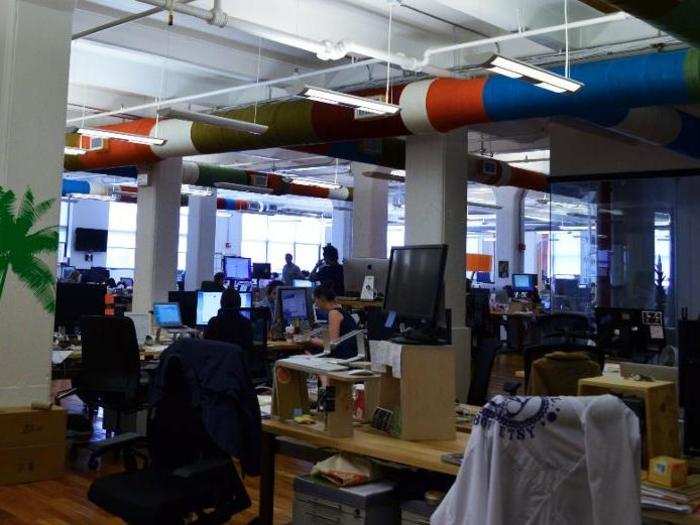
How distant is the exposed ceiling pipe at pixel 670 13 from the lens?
3922mm

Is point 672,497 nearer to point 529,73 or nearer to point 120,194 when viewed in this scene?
point 529,73

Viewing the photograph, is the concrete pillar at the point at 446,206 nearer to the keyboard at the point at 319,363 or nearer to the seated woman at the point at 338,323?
the seated woman at the point at 338,323

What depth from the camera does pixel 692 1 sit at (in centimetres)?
410

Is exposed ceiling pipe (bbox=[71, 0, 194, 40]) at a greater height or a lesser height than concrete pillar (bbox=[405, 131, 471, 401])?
greater

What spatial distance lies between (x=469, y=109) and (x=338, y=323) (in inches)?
92.6

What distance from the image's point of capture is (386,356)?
3.75 metres

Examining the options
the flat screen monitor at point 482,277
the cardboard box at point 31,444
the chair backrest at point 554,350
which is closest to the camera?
the chair backrest at point 554,350

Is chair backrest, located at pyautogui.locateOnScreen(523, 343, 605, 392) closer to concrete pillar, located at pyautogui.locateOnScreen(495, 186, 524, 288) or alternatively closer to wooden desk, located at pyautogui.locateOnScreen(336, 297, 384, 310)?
wooden desk, located at pyautogui.locateOnScreen(336, 297, 384, 310)

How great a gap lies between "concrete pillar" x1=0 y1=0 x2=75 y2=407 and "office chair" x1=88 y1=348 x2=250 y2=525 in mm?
2043

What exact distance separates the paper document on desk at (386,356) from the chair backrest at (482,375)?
1793 mm

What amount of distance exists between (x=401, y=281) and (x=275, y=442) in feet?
3.30

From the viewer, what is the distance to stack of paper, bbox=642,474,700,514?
266cm

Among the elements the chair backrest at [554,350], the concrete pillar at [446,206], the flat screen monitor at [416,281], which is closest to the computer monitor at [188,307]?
the concrete pillar at [446,206]

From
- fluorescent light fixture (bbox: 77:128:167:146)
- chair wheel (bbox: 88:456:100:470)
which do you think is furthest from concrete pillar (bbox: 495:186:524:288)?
chair wheel (bbox: 88:456:100:470)
